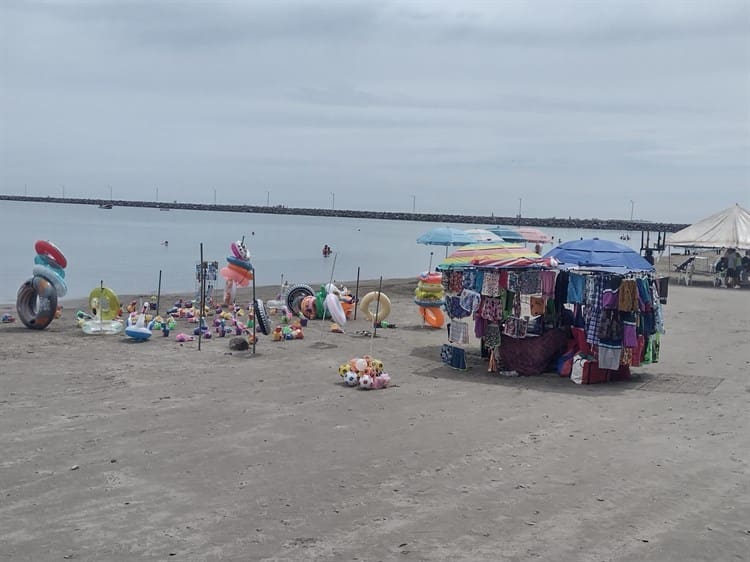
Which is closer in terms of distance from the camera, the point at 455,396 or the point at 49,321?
the point at 455,396

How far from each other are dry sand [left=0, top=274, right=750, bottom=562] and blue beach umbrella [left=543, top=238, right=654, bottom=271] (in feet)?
5.98

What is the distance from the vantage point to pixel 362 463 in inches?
290

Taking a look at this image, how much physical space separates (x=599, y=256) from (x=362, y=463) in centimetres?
Answer: 613

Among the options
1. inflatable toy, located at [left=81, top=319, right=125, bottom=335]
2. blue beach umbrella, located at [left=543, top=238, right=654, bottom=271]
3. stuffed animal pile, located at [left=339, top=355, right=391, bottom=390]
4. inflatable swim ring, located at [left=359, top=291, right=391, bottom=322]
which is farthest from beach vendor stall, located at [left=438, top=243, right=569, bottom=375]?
inflatable toy, located at [left=81, top=319, right=125, bottom=335]

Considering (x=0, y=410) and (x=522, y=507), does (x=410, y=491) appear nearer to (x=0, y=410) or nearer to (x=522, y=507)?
(x=522, y=507)

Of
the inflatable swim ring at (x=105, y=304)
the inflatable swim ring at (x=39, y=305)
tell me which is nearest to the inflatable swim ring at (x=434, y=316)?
the inflatable swim ring at (x=105, y=304)

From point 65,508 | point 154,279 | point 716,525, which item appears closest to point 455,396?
point 716,525

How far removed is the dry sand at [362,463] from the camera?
5570 mm

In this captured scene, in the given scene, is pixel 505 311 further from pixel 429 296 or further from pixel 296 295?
pixel 296 295

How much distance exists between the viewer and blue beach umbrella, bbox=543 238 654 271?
11547 mm

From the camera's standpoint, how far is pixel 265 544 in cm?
545

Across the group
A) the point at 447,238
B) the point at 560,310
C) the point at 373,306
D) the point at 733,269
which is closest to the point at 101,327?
the point at 373,306

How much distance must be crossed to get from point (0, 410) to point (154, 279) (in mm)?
25512

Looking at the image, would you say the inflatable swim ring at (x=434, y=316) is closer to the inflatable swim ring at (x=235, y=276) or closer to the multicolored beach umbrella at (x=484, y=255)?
the multicolored beach umbrella at (x=484, y=255)
